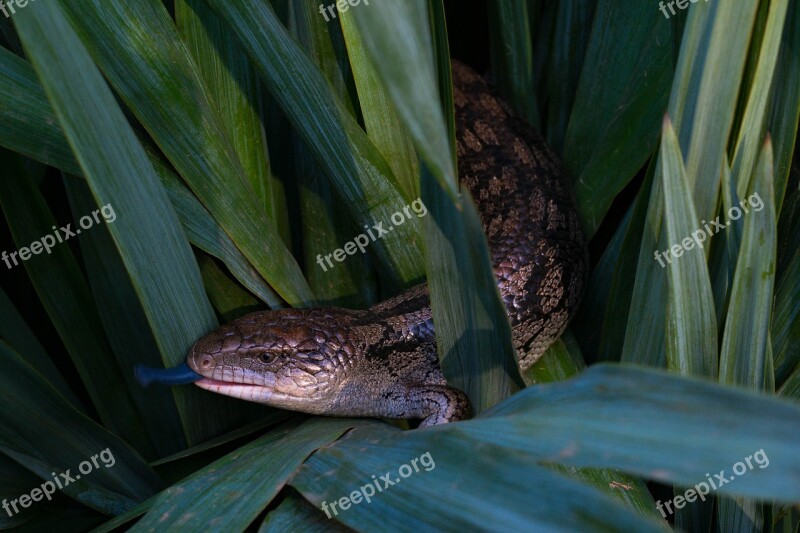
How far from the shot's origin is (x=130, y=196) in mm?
1517

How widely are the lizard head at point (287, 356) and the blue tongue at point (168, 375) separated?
0.57 ft

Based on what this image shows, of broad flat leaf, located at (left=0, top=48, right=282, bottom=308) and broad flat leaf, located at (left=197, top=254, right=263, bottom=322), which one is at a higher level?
broad flat leaf, located at (left=0, top=48, right=282, bottom=308)

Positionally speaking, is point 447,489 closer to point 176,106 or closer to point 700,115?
point 700,115

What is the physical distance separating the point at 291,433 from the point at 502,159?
1497 millimetres

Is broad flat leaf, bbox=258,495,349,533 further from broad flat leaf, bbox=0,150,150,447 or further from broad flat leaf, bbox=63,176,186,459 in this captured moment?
broad flat leaf, bbox=0,150,150,447

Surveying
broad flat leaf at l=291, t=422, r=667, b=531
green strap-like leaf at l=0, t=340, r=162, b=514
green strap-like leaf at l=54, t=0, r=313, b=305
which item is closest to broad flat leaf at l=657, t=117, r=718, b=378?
broad flat leaf at l=291, t=422, r=667, b=531

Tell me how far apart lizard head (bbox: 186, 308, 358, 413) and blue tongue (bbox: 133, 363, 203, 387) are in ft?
0.57

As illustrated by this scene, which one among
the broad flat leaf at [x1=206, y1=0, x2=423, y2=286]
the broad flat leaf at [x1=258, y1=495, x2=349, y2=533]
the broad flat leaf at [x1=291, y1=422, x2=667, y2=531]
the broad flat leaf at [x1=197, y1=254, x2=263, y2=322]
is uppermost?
the broad flat leaf at [x1=206, y1=0, x2=423, y2=286]

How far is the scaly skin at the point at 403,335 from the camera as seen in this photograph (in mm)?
2146

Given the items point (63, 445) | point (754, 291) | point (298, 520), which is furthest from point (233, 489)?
point (754, 291)

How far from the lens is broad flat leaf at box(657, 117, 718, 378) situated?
4.67 feet

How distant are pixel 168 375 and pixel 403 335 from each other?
0.78 meters

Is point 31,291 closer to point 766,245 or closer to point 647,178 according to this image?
point 647,178

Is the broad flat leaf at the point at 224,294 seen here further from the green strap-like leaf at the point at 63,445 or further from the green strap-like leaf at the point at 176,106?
the green strap-like leaf at the point at 63,445
